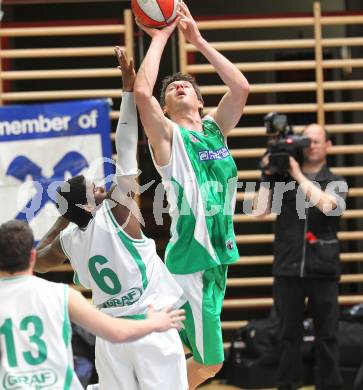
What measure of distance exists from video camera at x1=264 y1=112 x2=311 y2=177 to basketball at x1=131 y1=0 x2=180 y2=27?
7.89 ft

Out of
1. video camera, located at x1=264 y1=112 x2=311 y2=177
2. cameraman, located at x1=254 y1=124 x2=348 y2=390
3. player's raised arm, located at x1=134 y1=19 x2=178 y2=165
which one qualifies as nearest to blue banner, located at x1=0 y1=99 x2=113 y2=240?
video camera, located at x1=264 y1=112 x2=311 y2=177

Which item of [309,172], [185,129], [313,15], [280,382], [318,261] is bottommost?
[280,382]

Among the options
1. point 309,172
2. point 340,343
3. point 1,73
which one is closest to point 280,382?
point 340,343

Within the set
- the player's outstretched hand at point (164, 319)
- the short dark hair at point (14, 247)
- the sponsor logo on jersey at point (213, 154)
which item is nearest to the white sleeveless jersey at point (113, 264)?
the player's outstretched hand at point (164, 319)

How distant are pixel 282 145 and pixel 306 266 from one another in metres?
0.92

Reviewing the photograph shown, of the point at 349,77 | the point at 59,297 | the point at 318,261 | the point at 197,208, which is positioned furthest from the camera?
the point at 349,77

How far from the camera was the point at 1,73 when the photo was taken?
360 inches

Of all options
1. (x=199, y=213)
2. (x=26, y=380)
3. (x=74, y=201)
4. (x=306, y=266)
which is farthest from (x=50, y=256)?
(x=306, y=266)

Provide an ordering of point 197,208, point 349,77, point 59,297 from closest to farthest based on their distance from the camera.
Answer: point 59,297, point 197,208, point 349,77

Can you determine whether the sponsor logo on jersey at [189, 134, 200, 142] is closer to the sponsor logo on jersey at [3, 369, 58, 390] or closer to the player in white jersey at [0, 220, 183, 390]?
the player in white jersey at [0, 220, 183, 390]

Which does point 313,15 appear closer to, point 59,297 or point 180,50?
point 180,50

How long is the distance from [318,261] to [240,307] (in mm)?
1783

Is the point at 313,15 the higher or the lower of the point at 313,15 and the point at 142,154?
the higher

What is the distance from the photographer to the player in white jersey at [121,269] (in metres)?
5.17
